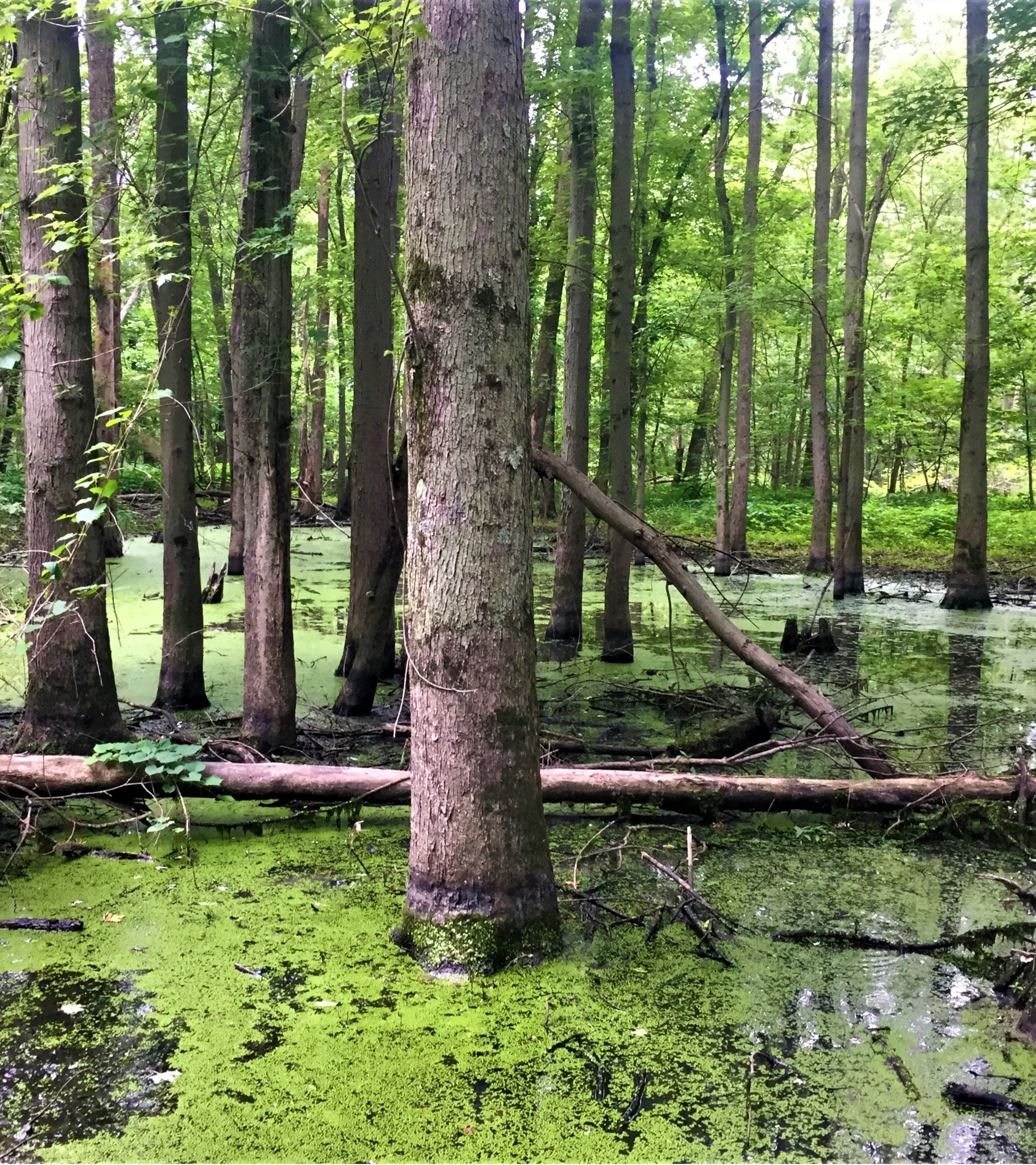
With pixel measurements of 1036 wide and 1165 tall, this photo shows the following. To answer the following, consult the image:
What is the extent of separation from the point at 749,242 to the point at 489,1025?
11.7 metres

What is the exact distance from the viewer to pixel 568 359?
8.43 metres

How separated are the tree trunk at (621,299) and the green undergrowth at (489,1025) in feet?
14.1

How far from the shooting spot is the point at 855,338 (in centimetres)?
1231

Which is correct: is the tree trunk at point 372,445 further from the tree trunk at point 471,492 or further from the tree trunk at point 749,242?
the tree trunk at point 749,242

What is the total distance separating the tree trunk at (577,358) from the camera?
27.0 ft

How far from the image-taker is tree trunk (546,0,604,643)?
8.23m

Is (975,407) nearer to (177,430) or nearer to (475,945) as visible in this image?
(177,430)

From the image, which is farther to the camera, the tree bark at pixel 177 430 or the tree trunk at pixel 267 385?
the tree bark at pixel 177 430

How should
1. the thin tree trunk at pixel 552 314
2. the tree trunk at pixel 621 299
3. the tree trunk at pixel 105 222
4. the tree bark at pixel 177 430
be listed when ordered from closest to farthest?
the tree trunk at pixel 105 222, the tree bark at pixel 177 430, the tree trunk at pixel 621 299, the thin tree trunk at pixel 552 314

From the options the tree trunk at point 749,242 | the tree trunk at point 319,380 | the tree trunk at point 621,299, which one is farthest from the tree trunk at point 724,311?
the tree trunk at point 319,380

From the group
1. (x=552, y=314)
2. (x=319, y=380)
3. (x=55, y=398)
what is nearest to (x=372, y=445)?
(x=55, y=398)

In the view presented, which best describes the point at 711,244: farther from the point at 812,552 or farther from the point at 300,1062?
the point at 300,1062

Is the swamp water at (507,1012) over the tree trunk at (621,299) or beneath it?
beneath

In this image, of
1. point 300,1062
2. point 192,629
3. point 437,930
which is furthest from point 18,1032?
point 192,629
